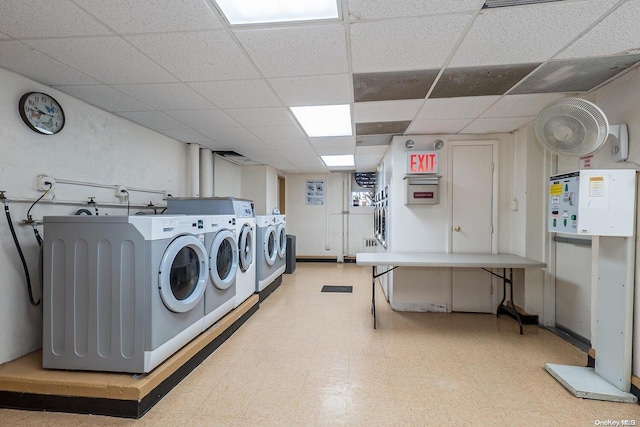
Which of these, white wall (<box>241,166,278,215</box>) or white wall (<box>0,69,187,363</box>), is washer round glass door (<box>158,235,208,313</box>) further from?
white wall (<box>241,166,278,215</box>)

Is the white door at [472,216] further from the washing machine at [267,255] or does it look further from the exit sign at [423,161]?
the washing machine at [267,255]

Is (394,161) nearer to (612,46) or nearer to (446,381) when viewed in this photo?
(612,46)

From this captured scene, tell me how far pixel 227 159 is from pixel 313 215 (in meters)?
2.81

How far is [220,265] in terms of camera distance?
113 inches

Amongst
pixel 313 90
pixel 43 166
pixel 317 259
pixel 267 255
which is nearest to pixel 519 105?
pixel 313 90

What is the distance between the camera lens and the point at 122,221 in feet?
6.00

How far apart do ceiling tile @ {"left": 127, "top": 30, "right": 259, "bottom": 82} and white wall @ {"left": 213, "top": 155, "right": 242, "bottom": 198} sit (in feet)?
10.3

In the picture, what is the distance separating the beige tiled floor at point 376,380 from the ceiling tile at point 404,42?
2.41m

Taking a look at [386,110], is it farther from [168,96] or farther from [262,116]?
[168,96]

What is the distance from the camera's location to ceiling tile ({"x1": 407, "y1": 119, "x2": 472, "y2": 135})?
123 inches

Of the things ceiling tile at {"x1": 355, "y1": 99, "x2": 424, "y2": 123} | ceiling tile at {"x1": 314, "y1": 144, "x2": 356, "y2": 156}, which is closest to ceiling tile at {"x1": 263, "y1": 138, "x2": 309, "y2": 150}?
Answer: ceiling tile at {"x1": 314, "y1": 144, "x2": 356, "y2": 156}

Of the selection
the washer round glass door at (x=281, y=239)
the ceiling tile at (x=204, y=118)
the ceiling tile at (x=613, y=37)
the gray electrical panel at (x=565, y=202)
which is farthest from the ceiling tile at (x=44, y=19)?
the washer round glass door at (x=281, y=239)

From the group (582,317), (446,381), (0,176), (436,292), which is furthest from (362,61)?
(582,317)

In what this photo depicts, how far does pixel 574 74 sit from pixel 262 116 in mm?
2753
